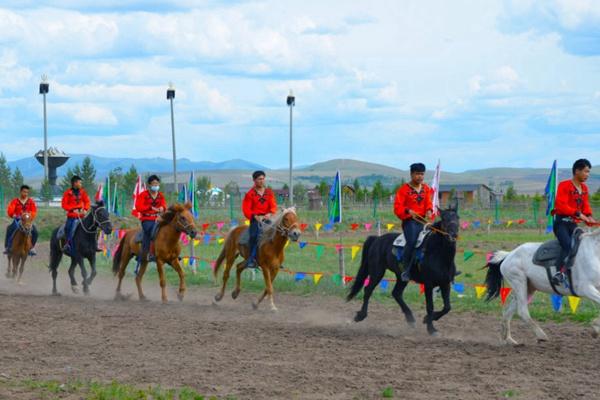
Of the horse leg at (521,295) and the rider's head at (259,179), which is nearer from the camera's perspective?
the horse leg at (521,295)

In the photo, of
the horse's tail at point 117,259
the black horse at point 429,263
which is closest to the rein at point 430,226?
the black horse at point 429,263

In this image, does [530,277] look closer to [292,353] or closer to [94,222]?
[292,353]

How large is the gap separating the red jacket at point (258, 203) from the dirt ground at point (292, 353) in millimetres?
1828

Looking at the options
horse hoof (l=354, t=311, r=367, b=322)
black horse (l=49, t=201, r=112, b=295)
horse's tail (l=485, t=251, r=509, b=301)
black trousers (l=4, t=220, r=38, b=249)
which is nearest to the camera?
horse's tail (l=485, t=251, r=509, b=301)

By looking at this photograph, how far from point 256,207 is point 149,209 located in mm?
2742

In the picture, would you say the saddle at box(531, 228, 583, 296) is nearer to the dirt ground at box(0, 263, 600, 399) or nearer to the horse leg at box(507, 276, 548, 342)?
the horse leg at box(507, 276, 548, 342)

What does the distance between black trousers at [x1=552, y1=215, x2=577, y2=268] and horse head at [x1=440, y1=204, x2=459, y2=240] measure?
1341 mm


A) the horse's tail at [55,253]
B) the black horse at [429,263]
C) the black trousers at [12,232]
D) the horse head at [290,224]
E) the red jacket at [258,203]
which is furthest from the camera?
the black trousers at [12,232]

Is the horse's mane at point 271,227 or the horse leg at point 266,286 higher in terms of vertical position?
the horse's mane at point 271,227

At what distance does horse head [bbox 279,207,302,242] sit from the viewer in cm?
1648

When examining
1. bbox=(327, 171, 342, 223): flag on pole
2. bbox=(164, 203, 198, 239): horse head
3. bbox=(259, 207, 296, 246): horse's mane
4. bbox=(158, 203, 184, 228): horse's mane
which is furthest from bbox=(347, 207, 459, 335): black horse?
bbox=(327, 171, 342, 223): flag on pole

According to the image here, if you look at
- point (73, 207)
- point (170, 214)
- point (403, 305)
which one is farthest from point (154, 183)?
point (403, 305)

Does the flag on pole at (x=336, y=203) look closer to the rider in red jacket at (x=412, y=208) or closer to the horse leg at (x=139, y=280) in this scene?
the horse leg at (x=139, y=280)

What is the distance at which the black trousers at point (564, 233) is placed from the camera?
→ 1280 cm
